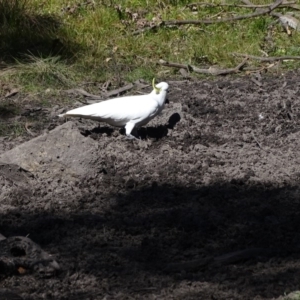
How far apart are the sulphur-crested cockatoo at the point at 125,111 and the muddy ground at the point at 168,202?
15 cm

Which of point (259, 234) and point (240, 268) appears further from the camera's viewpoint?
point (259, 234)

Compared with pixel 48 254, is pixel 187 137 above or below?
below

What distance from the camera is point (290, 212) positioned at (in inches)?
218

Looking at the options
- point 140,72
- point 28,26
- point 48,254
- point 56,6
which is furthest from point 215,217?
point 56,6

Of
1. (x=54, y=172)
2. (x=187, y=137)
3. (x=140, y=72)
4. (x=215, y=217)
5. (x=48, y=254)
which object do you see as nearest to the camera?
(x=48, y=254)

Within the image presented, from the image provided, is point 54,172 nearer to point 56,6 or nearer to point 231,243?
point 231,243

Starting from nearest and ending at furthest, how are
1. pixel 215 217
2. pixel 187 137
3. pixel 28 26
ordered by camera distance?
pixel 215 217 → pixel 187 137 → pixel 28 26

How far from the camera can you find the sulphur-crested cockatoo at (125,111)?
6567 mm

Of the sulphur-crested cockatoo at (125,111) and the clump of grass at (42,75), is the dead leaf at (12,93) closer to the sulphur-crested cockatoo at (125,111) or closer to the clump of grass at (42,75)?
the clump of grass at (42,75)

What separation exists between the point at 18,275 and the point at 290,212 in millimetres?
1854

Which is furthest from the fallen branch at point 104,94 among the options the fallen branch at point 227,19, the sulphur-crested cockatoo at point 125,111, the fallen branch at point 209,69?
the fallen branch at point 227,19

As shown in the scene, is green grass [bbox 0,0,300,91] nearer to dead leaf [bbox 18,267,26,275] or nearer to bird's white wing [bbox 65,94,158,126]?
bird's white wing [bbox 65,94,158,126]

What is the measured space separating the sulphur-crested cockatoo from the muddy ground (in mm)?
145

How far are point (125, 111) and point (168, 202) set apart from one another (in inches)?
44.7
